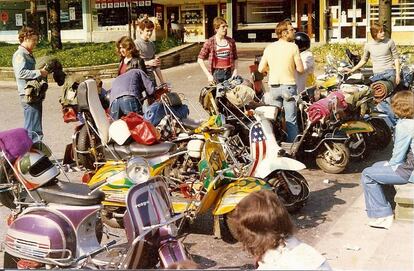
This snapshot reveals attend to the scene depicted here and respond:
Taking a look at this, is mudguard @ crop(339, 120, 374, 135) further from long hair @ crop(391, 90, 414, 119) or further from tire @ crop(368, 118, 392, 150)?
long hair @ crop(391, 90, 414, 119)

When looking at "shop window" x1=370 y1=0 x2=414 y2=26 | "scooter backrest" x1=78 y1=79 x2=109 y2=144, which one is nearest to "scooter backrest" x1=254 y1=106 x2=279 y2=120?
"scooter backrest" x1=78 y1=79 x2=109 y2=144

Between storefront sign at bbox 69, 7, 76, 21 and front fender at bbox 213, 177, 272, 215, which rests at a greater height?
storefront sign at bbox 69, 7, 76, 21

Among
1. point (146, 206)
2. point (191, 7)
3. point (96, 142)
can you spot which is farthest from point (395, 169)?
point (191, 7)

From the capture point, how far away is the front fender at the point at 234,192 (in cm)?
577

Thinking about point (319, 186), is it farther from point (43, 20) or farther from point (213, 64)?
point (43, 20)

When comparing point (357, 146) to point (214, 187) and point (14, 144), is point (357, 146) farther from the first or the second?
point (14, 144)

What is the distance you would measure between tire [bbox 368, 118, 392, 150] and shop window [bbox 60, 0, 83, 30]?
102 ft

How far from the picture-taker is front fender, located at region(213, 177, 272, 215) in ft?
18.9

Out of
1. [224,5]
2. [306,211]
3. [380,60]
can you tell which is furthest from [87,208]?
[224,5]

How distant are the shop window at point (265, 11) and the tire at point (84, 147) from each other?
26661 millimetres

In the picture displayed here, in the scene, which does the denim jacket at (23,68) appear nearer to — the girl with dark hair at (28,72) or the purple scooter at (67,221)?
the girl with dark hair at (28,72)

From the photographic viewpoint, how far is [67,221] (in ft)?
15.1

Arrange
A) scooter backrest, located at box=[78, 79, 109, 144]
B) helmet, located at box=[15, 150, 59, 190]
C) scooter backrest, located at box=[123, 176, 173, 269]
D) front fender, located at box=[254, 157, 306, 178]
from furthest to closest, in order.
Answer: scooter backrest, located at box=[78, 79, 109, 144], front fender, located at box=[254, 157, 306, 178], helmet, located at box=[15, 150, 59, 190], scooter backrest, located at box=[123, 176, 173, 269]

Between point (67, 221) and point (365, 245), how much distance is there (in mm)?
2571
